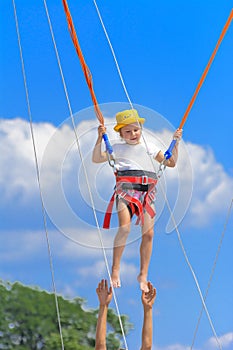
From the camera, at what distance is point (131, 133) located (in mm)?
5430

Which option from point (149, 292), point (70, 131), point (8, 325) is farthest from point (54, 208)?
point (8, 325)

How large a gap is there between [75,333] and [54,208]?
1149 centimetres

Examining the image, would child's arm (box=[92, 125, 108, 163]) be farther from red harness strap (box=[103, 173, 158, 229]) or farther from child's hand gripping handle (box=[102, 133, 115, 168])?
red harness strap (box=[103, 173, 158, 229])

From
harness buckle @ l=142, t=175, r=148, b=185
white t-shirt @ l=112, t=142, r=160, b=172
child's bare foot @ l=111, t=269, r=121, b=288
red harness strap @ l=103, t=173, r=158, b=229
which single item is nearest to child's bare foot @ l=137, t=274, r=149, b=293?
child's bare foot @ l=111, t=269, r=121, b=288

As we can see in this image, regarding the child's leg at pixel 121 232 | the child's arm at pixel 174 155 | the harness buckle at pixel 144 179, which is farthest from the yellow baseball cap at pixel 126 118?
the child's leg at pixel 121 232

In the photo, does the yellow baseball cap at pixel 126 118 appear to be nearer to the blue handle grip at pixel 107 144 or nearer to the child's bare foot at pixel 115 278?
the blue handle grip at pixel 107 144

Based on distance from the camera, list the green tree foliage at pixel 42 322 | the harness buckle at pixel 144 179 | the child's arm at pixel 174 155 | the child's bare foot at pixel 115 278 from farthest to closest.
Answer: the green tree foliage at pixel 42 322 < the child's arm at pixel 174 155 < the harness buckle at pixel 144 179 < the child's bare foot at pixel 115 278

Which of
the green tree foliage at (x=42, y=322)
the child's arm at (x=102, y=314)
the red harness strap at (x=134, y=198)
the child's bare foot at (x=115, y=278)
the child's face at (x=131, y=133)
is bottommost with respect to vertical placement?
the child's arm at (x=102, y=314)

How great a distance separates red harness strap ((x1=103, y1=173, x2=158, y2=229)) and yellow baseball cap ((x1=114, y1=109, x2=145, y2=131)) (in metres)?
0.36

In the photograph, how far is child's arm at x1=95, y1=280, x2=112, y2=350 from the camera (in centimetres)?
531

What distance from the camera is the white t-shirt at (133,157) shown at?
5.37m

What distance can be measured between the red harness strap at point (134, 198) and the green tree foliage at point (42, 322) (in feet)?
35.9

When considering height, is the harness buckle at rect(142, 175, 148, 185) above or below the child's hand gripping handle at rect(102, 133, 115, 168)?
A: below

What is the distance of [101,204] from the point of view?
18.1ft
